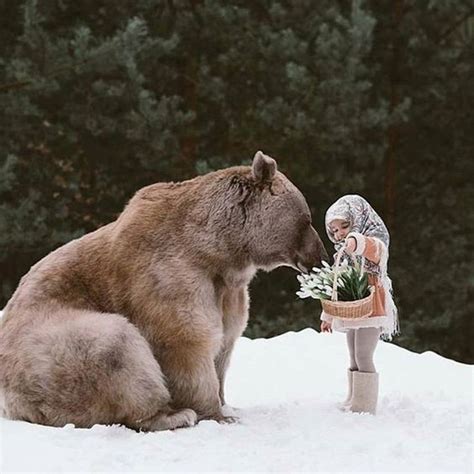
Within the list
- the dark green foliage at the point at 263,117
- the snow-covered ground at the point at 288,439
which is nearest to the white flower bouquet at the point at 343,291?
the snow-covered ground at the point at 288,439

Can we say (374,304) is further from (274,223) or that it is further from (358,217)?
(274,223)

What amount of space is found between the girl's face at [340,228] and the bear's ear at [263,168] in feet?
1.52

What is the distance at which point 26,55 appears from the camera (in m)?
→ 13.0

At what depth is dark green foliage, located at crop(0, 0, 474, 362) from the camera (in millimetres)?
12867

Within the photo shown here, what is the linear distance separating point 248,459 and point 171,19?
10348 mm

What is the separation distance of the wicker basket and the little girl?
5 cm

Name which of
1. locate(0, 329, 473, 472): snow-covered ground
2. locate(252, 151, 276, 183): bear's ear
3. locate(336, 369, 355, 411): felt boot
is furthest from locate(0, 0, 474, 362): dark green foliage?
locate(252, 151, 276, 183): bear's ear

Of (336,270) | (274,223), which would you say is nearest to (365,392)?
(336,270)

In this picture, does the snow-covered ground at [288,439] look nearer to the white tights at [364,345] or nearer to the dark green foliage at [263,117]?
the white tights at [364,345]

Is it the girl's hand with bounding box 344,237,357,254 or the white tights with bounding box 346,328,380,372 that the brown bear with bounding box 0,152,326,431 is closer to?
the girl's hand with bounding box 344,237,357,254

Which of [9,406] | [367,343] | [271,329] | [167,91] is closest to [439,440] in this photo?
[367,343]

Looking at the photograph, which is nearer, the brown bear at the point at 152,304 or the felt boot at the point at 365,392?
the brown bear at the point at 152,304

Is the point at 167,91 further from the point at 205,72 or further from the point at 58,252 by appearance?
the point at 58,252

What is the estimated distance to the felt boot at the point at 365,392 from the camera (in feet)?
18.1
